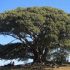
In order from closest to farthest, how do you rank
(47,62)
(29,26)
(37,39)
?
(29,26) → (37,39) → (47,62)

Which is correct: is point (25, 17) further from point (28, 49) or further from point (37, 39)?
point (28, 49)

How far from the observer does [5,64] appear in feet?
136

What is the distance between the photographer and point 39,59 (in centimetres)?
3959

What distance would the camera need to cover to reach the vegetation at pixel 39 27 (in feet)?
116

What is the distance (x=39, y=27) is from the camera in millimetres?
35812

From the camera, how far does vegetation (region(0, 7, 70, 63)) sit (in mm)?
35406

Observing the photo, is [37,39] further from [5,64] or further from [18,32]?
[5,64]

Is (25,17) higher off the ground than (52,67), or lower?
higher

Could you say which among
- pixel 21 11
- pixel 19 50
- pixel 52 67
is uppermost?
pixel 21 11

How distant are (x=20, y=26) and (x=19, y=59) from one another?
7165 millimetres

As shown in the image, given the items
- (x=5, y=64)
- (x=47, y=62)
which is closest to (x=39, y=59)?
(x=47, y=62)

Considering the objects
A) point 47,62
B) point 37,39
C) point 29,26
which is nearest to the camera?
point 29,26

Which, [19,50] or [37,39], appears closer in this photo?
[37,39]

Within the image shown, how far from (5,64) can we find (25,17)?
323 inches
